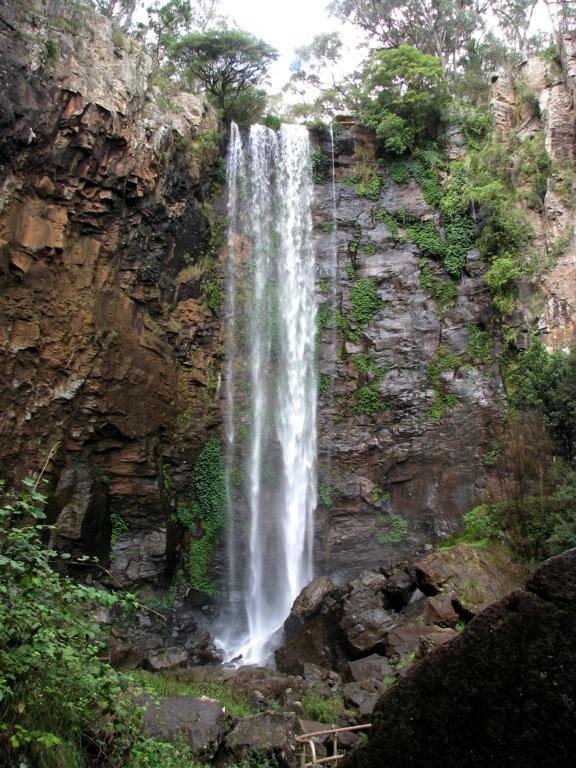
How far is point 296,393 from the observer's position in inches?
653

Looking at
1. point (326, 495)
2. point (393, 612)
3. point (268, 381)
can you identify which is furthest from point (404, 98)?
point (393, 612)

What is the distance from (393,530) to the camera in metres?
14.9

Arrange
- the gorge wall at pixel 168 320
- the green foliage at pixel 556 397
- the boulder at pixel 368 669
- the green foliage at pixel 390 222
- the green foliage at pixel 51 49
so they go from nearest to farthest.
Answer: the boulder at pixel 368 669 → the green foliage at pixel 556 397 → the gorge wall at pixel 168 320 → the green foliage at pixel 51 49 → the green foliage at pixel 390 222

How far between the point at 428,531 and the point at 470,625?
40.7 feet

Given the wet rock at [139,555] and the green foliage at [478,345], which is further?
the green foliage at [478,345]

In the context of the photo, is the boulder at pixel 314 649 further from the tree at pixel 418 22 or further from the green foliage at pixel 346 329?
the tree at pixel 418 22

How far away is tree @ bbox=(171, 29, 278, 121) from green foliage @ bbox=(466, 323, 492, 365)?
11158 millimetres

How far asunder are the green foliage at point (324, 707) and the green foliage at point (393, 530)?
6.61 meters

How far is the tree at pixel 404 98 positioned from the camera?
18844mm

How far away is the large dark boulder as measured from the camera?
2609 millimetres

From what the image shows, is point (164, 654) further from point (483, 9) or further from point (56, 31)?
point (483, 9)

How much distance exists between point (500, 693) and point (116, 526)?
1236 centimetres

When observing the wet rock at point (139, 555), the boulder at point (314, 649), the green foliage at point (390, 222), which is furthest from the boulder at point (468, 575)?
the green foliage at point (390, 222)

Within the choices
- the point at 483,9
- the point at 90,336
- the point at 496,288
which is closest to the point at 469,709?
the point at 90,336
